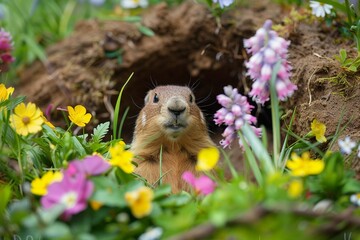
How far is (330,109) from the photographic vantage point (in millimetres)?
4688

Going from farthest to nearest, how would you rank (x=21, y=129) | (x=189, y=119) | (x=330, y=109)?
(x=189, y=119) → (x=330, y=109) → (x=21, y=129)

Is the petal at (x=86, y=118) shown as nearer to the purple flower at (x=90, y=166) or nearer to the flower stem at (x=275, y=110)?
the purple flower at (x=90, y=166)

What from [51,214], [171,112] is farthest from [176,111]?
[51,214]

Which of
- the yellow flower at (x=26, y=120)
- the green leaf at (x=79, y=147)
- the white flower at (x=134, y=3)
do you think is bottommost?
the green leaf at (x=79, y=147)

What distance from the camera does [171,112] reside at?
4969mm

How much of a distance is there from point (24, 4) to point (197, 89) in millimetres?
2780

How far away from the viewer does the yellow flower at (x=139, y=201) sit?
2936mm

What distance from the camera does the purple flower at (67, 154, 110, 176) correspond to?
311 cm

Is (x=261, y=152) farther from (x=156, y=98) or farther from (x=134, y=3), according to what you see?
(x=134, y=3)

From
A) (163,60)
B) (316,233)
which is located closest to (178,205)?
(316,233)

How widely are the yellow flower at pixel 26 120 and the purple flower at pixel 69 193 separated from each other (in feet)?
2.80

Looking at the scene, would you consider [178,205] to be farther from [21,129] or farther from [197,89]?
[197,89]

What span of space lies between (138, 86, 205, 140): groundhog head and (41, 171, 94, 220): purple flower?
204 centimetres

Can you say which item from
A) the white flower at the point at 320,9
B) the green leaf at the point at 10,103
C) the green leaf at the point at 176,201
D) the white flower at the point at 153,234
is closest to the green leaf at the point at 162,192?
the green leaf at the point at 176,201
